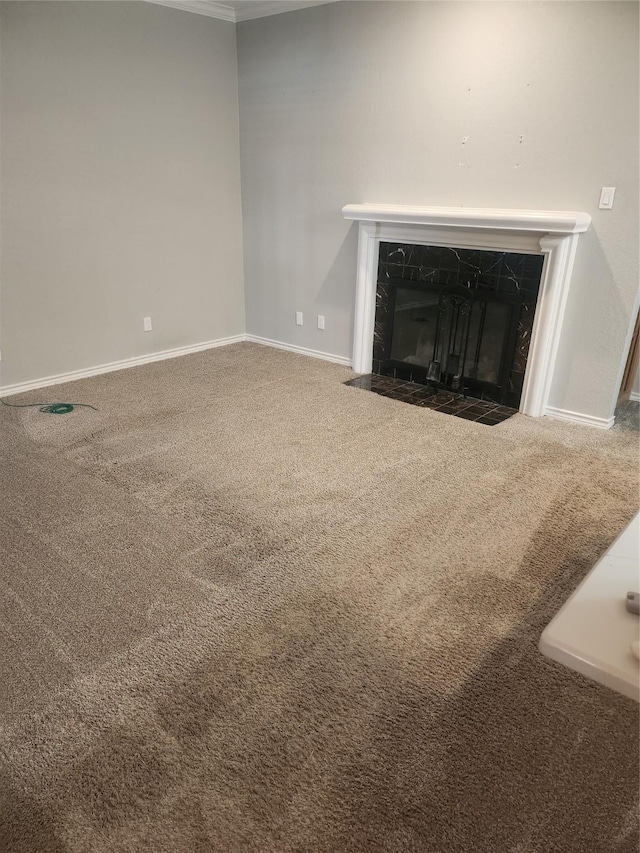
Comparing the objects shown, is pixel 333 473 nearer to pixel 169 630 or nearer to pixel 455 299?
pixel 169 630

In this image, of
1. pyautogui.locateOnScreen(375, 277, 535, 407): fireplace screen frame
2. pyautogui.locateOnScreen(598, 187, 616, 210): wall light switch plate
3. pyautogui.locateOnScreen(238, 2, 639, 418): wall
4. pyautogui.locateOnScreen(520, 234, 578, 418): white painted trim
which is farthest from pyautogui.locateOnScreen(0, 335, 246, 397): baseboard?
pyautogui.locateOnScreen(598, 187, 616, 210): wall light switch plate

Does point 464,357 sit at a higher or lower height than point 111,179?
lower

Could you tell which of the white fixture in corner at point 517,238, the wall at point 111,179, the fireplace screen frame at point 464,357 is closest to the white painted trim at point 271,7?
the wall at point 111,179

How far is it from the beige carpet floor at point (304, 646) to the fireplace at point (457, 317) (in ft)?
2.34

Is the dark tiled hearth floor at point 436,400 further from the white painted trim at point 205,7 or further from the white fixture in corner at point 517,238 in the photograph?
the white painted trim at point 205,7

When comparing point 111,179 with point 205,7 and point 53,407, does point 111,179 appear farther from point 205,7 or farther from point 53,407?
point 53,407

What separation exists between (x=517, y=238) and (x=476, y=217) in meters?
0.27

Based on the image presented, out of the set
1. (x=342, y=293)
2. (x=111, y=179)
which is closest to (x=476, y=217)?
(x=342, y=293)

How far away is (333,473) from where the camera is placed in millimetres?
2799

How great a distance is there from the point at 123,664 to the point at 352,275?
10.7ft

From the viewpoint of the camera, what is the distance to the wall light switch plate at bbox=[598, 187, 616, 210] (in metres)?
3.02

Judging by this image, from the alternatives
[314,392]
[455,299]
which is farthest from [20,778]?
[455,299]

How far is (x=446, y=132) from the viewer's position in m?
3.52

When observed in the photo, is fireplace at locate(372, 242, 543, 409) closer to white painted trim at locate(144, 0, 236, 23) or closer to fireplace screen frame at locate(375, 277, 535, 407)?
fireplace screen frame at locate(375, 277, 535, 407)
